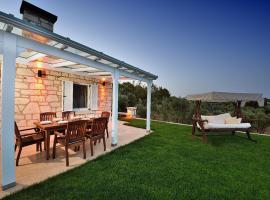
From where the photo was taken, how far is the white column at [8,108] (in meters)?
2.50

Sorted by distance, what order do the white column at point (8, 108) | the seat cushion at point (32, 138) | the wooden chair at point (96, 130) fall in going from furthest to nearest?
the wooden chair at point (96, 130) → the seat cushion at point (32, 138) → the white column at point (8, 108)

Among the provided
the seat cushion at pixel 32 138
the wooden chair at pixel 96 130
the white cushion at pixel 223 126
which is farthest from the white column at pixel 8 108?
the white cushion at pixel 223 126

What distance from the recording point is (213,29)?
10938mm

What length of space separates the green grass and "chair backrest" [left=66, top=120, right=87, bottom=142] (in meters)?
0.71

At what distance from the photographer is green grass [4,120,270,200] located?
2.60 metres

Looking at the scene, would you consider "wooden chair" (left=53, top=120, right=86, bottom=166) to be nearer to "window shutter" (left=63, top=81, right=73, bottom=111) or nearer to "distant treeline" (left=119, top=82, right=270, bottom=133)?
"window shutter" (left=63, top=81, right=73, bottom=111)

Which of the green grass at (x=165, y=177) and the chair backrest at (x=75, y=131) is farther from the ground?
the chair backrest at (x=75, y=131)

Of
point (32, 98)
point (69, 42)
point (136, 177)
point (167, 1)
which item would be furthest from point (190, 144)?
point (167, 1)

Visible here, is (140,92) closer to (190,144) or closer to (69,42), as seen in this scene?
(190,144)

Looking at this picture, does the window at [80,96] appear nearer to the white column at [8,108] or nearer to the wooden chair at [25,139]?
the wooden chair at [25,139]

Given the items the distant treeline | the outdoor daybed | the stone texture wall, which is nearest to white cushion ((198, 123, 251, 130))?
the outdoor daybed

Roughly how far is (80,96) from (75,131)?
14.6ft

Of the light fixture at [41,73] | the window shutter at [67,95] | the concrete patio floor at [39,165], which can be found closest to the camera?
the concrete patio floor at [39,165]

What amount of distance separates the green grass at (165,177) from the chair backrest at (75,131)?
28.1 inches
